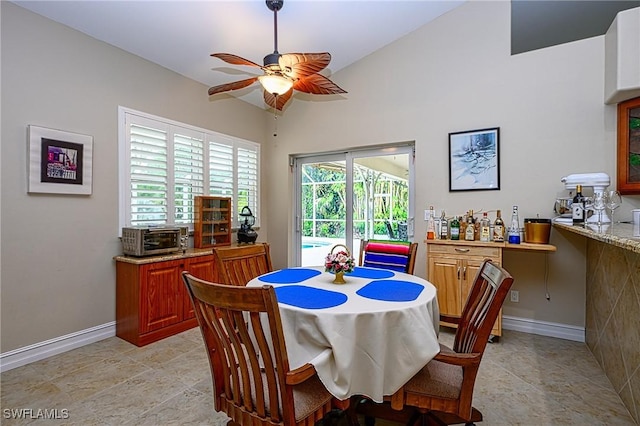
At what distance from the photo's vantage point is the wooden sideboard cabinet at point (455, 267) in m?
3.17

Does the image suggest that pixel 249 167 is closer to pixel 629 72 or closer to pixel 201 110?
pixel 201 110

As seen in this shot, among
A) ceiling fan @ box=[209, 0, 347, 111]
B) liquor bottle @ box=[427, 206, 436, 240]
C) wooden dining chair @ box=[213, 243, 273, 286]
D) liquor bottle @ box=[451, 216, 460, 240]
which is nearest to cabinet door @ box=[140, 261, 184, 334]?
wooden dining chair @ box=[213, 243, 273, 286]

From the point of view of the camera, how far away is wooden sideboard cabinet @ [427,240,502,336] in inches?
125

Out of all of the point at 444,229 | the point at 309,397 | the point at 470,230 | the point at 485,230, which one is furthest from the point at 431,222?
the point at 309,397

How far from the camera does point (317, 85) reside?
8.94ft

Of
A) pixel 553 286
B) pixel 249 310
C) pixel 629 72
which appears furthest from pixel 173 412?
pixel 629 72

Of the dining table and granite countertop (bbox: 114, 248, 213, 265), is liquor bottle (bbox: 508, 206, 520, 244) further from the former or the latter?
granite countertop (bbox: 114, 248, 213, 265)

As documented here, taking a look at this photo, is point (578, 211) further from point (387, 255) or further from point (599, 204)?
point (387, 255)

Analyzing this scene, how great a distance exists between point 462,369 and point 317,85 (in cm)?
230

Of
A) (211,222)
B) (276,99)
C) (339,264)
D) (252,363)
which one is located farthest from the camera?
(211,222)

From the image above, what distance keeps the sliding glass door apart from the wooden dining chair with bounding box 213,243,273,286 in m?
2.12

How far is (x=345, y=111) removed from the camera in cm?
445

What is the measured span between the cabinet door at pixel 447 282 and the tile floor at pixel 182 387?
49cm

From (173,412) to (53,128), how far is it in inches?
102
